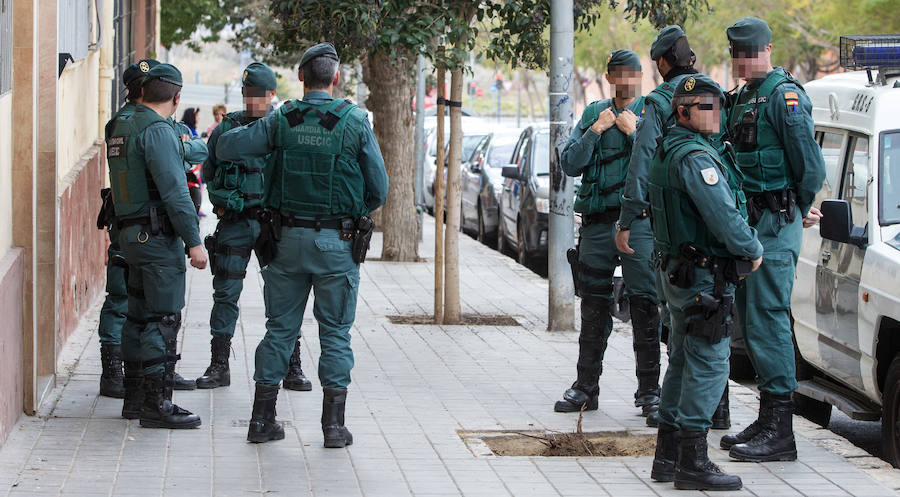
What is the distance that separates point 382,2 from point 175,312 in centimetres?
411

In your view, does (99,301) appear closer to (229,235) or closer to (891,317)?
(229,235)


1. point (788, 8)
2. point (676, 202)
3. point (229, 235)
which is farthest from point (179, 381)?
point (788, 8)

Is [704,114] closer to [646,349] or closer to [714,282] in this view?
[714,282]

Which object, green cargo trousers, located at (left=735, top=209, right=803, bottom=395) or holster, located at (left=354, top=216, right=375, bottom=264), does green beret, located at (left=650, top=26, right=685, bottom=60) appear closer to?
green cargo trousers, located at (left=735, top=209, right=803, bottom=395)

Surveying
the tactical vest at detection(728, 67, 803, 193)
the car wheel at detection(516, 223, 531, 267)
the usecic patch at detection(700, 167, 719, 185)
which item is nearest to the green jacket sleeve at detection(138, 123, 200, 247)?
the usecic patch at detection(700, 167, 719, 185)

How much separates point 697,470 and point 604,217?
1930 millimetres

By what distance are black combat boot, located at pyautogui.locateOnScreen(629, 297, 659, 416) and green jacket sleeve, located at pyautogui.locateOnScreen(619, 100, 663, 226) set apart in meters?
0.65

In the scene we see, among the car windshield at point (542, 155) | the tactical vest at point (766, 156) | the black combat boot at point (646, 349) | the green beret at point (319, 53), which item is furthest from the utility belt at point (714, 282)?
the car windshield at point (542, 155)

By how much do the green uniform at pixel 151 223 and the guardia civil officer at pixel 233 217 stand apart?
3.06 feet

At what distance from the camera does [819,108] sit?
8.02 metres

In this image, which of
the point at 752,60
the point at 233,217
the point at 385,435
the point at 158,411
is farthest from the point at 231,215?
the point at 752,60

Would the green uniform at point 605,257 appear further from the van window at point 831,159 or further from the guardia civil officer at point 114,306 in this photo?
the guardia civil officer at point 114,306

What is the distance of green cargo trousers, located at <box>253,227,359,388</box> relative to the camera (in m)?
6.30

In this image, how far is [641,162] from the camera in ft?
22.0
